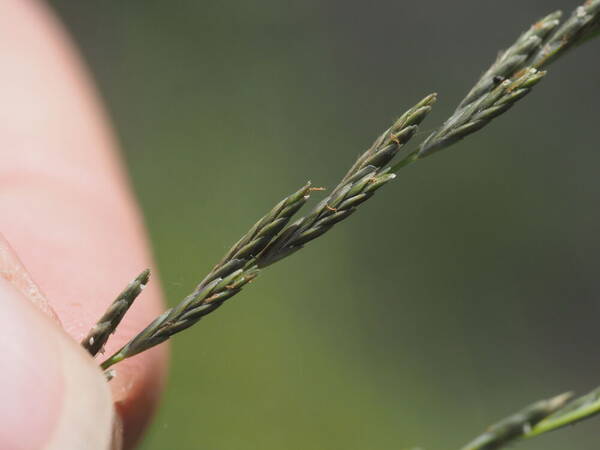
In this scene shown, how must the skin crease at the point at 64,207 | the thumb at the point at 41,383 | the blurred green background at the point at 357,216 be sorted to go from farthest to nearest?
the blurred green background at the point at 357,216 → the skin crease at the point at 64,207 → the thumb at the point at 41,383

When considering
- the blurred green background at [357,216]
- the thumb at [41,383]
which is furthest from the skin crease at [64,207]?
Answer: the blurred green background at [357,216]

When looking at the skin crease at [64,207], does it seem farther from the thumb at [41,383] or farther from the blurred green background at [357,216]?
the blurred green background at [357,216]

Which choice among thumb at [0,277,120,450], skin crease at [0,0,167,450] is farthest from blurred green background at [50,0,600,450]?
thumb at [0,277,120,450]

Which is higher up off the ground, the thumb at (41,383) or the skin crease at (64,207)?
the skin crease at (64,207)

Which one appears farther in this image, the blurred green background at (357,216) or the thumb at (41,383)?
the blurred green background at (357,216)

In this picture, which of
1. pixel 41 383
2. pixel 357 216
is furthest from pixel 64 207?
pixel 357 216

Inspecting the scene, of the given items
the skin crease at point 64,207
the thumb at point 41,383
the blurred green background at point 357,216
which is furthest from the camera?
the blurred green background at point 357,216

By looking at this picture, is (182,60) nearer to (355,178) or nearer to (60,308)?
(60,308)
